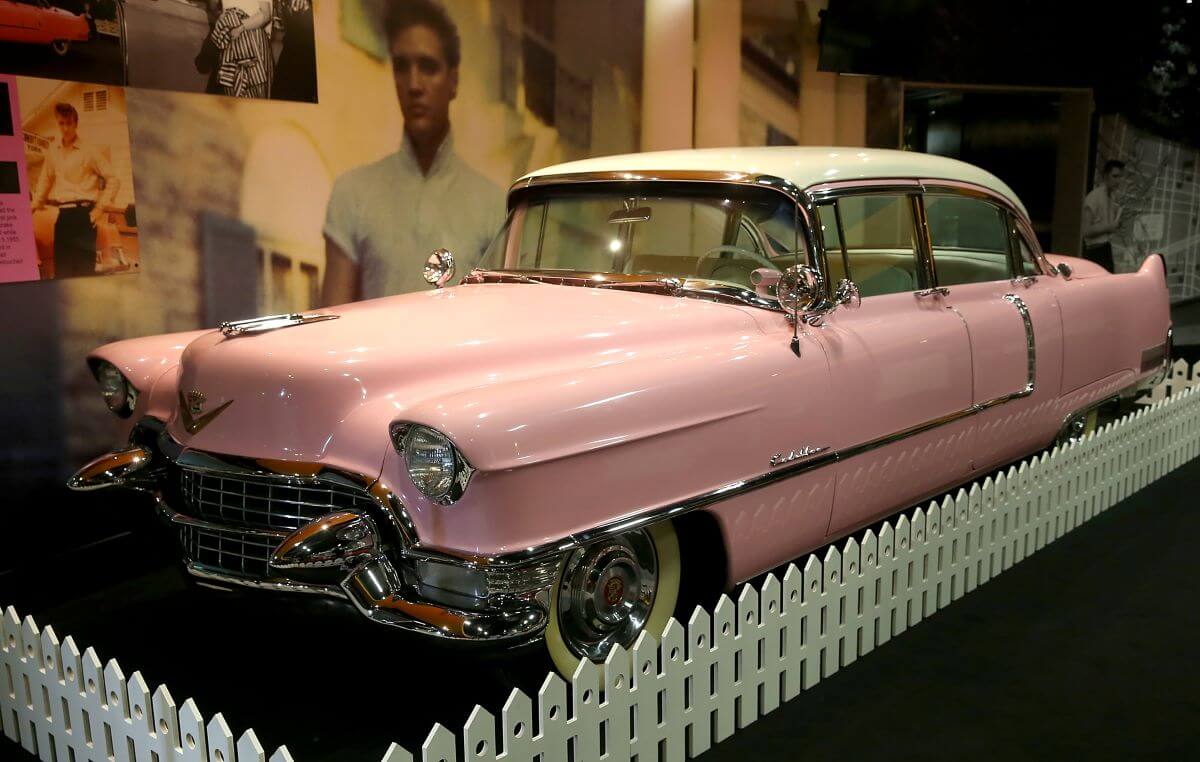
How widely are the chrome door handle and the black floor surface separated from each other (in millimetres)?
1053

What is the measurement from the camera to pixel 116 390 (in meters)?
3.45

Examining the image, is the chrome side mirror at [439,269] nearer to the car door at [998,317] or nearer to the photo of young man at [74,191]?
the photo of young man at [74,191]

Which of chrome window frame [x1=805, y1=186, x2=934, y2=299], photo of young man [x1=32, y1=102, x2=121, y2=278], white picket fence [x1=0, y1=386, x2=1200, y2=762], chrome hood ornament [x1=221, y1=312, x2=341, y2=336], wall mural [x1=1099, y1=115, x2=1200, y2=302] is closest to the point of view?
white picket fence [x1=0, y1=386, x2=1200, y2=762]

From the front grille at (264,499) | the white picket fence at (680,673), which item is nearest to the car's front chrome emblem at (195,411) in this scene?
the front grille at (264,499)

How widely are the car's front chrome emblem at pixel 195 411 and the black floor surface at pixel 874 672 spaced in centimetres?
45

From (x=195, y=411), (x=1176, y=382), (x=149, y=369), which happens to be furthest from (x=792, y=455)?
(x=1176, y=382)

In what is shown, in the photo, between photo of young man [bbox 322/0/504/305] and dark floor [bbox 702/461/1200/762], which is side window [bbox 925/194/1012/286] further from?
photo of young man [bbox 322/0/504/305]

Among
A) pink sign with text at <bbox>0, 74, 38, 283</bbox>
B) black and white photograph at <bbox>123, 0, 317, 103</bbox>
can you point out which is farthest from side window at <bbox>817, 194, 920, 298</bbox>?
pink sign with text at <bbox>0, 74, 38, 283</bbox>

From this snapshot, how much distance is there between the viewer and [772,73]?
766 centimetres

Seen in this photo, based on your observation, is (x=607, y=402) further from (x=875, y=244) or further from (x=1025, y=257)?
(x=1025, y=257)

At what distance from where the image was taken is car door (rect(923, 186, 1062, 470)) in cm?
407

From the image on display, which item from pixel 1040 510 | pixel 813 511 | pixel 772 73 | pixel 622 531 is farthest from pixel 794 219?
pixel 772 73

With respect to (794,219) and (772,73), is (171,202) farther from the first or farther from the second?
(772,73)

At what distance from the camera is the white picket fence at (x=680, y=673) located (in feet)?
7.30
